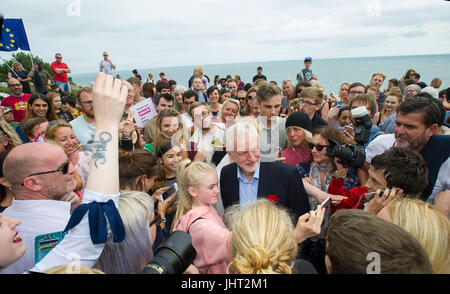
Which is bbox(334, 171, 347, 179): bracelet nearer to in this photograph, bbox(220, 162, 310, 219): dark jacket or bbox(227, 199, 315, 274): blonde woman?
bbox(220, 162, 310, 219): dark jacket

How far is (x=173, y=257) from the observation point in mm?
1083

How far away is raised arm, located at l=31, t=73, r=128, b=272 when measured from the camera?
101cm

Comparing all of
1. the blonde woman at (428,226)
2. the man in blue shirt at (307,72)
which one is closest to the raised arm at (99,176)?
the blonde woman at (428,226)

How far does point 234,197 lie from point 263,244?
102cm

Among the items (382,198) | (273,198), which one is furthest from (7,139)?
(382,198)

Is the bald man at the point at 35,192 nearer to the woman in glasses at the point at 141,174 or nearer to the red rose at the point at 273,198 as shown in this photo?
the woman in glasses at the point at 141,174

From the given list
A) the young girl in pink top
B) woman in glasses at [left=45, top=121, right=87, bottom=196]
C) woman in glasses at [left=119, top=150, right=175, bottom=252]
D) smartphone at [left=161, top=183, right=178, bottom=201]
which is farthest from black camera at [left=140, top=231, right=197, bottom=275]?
woman in glasses at [left=45, top=121, right=87, bottom=196]

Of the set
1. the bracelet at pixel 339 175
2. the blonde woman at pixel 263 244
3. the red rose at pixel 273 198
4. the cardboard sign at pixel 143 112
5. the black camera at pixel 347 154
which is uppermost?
the cardboard sign at pixel 143 112

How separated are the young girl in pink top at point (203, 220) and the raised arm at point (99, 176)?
598 millimetres

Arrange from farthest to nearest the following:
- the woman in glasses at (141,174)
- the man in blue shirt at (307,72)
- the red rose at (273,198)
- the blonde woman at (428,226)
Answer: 1. the man in blue shirt at (307,72)
2. the woman in glasses at (141,174)
3. the red rose at (273,198)
4. the blonde woman at (428,226)

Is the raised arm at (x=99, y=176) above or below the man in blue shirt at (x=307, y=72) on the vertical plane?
below

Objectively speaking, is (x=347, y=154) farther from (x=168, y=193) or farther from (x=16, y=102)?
(x=16, y=102)

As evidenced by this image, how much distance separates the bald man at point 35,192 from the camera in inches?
51.8
